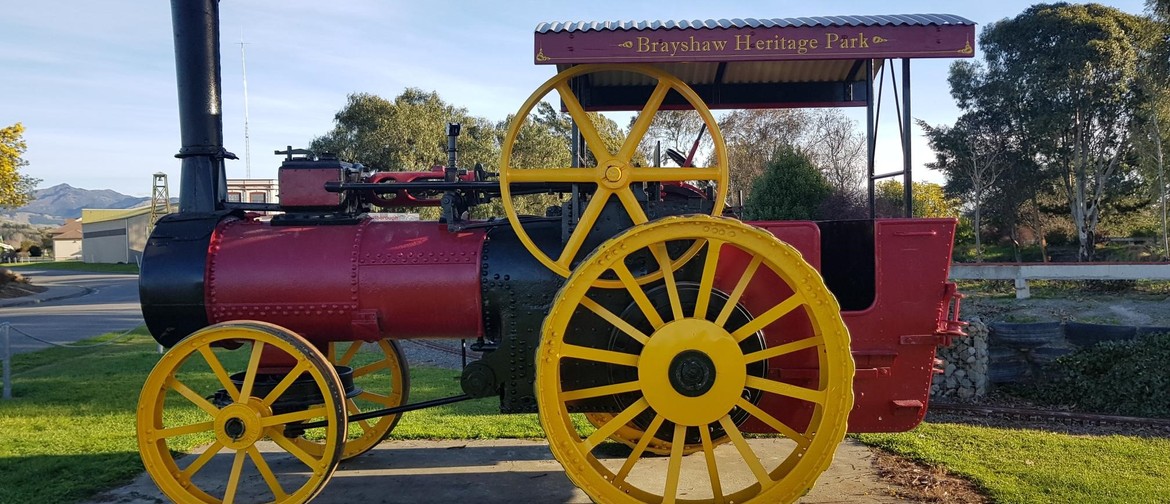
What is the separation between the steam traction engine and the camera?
3.83m

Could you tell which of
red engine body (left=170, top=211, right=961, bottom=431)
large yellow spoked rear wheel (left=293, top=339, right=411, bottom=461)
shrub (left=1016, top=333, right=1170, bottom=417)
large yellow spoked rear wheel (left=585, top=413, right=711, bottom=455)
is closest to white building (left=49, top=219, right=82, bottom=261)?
large yellow spoked rear wheel (left=293, top=339, right=411, bottom=461)

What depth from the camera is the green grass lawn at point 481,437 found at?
4.88 m

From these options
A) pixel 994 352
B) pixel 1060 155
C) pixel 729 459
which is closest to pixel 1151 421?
pixel 994 352

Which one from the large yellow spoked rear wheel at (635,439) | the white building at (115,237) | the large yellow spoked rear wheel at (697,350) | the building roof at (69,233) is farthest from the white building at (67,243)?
the large yellow spoked rear wheel at (697,350)

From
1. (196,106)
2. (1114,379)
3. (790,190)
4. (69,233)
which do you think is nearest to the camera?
(196,106)

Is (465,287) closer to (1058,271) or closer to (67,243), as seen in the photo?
(1058,271)

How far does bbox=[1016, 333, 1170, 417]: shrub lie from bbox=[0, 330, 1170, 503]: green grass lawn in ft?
7.14

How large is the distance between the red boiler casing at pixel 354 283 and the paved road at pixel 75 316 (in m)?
7.61

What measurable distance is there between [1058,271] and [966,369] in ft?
24.4

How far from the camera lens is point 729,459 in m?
5.61

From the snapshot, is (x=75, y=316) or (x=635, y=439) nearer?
(x=635, y=439)

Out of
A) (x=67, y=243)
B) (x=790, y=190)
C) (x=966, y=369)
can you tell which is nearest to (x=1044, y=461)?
(x=966, y=369)

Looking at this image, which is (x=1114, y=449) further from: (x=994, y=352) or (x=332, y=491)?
(x=332, y=491)

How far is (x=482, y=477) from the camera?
5.28 m
